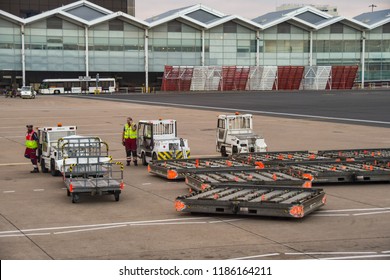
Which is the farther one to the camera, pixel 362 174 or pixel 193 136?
pixel 193 136

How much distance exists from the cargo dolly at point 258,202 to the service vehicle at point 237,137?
36.2 feet

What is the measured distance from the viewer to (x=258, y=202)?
60.1 feet

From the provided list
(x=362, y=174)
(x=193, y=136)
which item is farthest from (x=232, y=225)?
(x=193, y=136)

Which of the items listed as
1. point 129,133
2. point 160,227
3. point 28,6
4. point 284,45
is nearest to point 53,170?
point 129,133

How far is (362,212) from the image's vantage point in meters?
19.1

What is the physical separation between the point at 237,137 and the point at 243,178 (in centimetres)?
883

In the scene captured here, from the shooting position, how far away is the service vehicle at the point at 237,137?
1233 inches

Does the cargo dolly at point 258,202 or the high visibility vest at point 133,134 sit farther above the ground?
the high visibility vest at point 133,134

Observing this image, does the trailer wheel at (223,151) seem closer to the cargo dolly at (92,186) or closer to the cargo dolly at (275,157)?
the cargo dolly at (275,157)

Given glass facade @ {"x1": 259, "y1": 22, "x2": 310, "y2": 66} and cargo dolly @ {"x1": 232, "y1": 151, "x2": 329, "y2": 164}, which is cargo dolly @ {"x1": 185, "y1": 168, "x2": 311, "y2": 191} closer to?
cargo dolly @ {"x1": 232, "y1": 151, "x2": 329, "y2": 164}

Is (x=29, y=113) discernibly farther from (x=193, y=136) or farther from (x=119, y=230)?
(x=119, y=230)

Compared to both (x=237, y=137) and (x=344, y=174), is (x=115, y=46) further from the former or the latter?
(x=344, y=174)

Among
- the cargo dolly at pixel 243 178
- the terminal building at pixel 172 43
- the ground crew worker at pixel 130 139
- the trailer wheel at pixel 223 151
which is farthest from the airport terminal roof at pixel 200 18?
the cargo dolly at pixel 243 178

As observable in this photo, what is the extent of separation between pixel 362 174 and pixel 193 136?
21.1 metres
